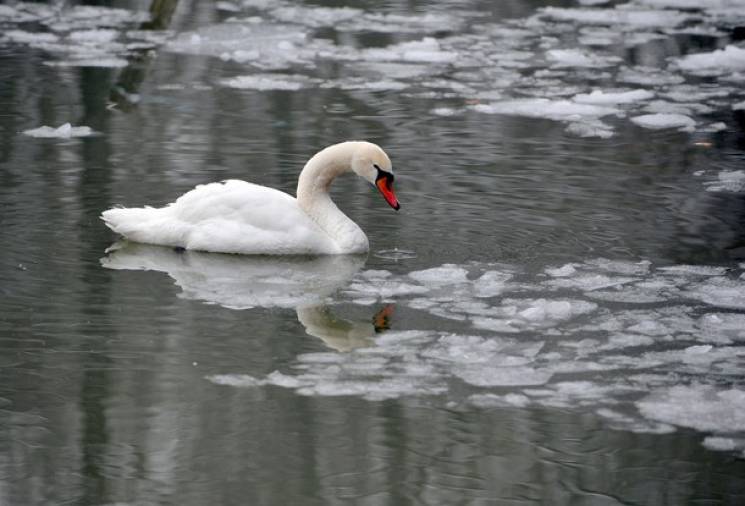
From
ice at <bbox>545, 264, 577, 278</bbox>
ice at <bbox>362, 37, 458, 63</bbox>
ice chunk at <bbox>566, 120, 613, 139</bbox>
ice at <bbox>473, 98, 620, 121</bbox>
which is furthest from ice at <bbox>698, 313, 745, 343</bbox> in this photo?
ice at <bbox>362, 37, 458, 63</bbox>

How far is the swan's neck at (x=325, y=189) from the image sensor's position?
25.9 ft

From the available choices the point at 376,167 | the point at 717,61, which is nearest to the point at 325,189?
the point at 376,167

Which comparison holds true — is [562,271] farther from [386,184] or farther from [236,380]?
[236,380]

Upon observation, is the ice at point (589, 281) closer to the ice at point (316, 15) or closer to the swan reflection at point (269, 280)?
the swan reflection at point (269, 280)

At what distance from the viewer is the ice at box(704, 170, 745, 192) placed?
9195 millimetres

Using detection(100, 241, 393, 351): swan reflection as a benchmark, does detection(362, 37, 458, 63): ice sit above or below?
above

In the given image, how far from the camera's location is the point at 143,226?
7.90 m

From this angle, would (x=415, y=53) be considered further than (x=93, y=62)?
Yes

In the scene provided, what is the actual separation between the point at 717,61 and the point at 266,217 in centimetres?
654

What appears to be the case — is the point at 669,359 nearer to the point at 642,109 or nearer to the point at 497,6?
the point at 642,109

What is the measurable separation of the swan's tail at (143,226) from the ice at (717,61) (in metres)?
6.42

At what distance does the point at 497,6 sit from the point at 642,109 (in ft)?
16.0

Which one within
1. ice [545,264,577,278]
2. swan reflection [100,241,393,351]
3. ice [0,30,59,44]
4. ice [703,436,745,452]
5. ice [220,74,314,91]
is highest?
ice [0,30,59,44]

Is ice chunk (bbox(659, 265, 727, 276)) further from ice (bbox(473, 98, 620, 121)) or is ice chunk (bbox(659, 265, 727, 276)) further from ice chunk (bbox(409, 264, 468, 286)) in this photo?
ice (bbox(473, 98, 620, 121))
